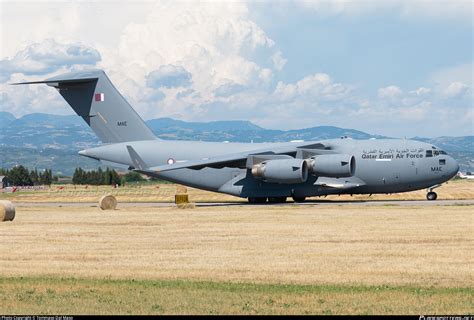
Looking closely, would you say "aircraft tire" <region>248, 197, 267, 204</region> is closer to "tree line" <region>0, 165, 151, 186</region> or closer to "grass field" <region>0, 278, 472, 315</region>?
"grass field" <region>0, 278, 472, 315</region>

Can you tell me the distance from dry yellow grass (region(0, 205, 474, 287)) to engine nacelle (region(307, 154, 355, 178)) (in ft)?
24.2

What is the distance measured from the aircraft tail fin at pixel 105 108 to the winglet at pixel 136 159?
396cm

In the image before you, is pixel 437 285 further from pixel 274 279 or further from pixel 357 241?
pixel 357 241

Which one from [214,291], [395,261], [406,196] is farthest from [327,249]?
[406,196]

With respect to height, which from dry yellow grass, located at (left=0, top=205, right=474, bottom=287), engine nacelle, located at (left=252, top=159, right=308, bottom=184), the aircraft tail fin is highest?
the aircraft tail fin

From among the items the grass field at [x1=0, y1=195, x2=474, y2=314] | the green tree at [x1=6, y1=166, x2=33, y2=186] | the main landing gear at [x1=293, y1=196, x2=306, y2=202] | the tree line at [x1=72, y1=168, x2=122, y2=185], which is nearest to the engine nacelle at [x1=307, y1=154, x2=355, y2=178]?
the main landing gear at [x1=293, y1=196, x2=306, y2=202]

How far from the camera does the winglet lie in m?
49.5

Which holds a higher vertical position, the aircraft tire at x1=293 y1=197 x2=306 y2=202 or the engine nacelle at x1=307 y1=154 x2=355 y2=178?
the engine nacelle at x1=307 y1=154 x2=355 y2=178

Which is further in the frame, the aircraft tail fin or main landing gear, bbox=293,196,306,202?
the aircraft tail fin

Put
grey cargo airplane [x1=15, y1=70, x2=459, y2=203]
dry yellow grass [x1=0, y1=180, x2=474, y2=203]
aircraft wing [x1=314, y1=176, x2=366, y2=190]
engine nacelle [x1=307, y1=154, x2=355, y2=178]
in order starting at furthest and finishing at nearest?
A: dry yellow grass [x1=0, y1=180, x2=474, y2=203] < aircraft wing [x1=314, y1=176, x2=366, y2=190] < grey cargo airplane [x1=15, y1=70, x2=459, y2=203] < engine nacelle [x1=307, y1=154, x2=355, y2=178]

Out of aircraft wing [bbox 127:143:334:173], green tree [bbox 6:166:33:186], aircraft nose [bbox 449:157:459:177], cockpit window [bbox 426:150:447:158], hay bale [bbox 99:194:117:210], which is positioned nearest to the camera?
hay bale [bbox 99:194:117:210]

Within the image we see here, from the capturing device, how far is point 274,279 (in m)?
18.9

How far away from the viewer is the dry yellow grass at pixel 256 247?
65.2 feet

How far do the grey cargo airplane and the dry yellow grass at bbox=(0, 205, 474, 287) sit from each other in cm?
811
